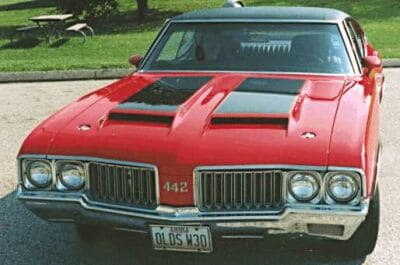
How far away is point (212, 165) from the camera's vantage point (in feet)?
11.1

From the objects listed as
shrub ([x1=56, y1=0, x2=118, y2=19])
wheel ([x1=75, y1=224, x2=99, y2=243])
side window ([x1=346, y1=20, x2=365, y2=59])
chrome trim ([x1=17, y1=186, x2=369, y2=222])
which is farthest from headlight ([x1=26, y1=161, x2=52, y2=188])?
shrub ([x1=56, y1=0, x2=118, y2=19])

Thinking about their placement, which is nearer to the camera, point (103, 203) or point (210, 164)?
point (210, 164)

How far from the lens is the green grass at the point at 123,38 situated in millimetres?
12422

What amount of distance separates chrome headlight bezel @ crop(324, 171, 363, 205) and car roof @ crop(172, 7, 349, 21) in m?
2.02

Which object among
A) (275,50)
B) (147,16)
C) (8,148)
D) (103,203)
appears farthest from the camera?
(147,16)

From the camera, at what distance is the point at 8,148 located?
702cm

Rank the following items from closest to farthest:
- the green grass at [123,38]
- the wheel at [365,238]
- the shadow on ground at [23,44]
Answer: the wheel at [365,238] → the green grass at [123,38] → the shadow on ground at [23,44]

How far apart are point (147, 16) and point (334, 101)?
17090mm

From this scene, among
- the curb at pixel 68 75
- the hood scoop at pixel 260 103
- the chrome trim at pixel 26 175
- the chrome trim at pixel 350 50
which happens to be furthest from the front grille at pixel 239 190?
the curb at pixel 68 75

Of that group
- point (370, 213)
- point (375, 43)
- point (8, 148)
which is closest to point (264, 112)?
point (370, 213)

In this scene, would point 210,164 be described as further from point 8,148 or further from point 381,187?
point 8,148

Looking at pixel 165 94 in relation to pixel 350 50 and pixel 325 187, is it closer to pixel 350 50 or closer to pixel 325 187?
pixel 325 187

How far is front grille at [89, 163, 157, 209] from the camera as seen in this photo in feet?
11.5

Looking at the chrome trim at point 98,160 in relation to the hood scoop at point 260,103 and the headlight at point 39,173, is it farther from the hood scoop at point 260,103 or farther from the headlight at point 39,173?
the hood scoop at point 260,103
